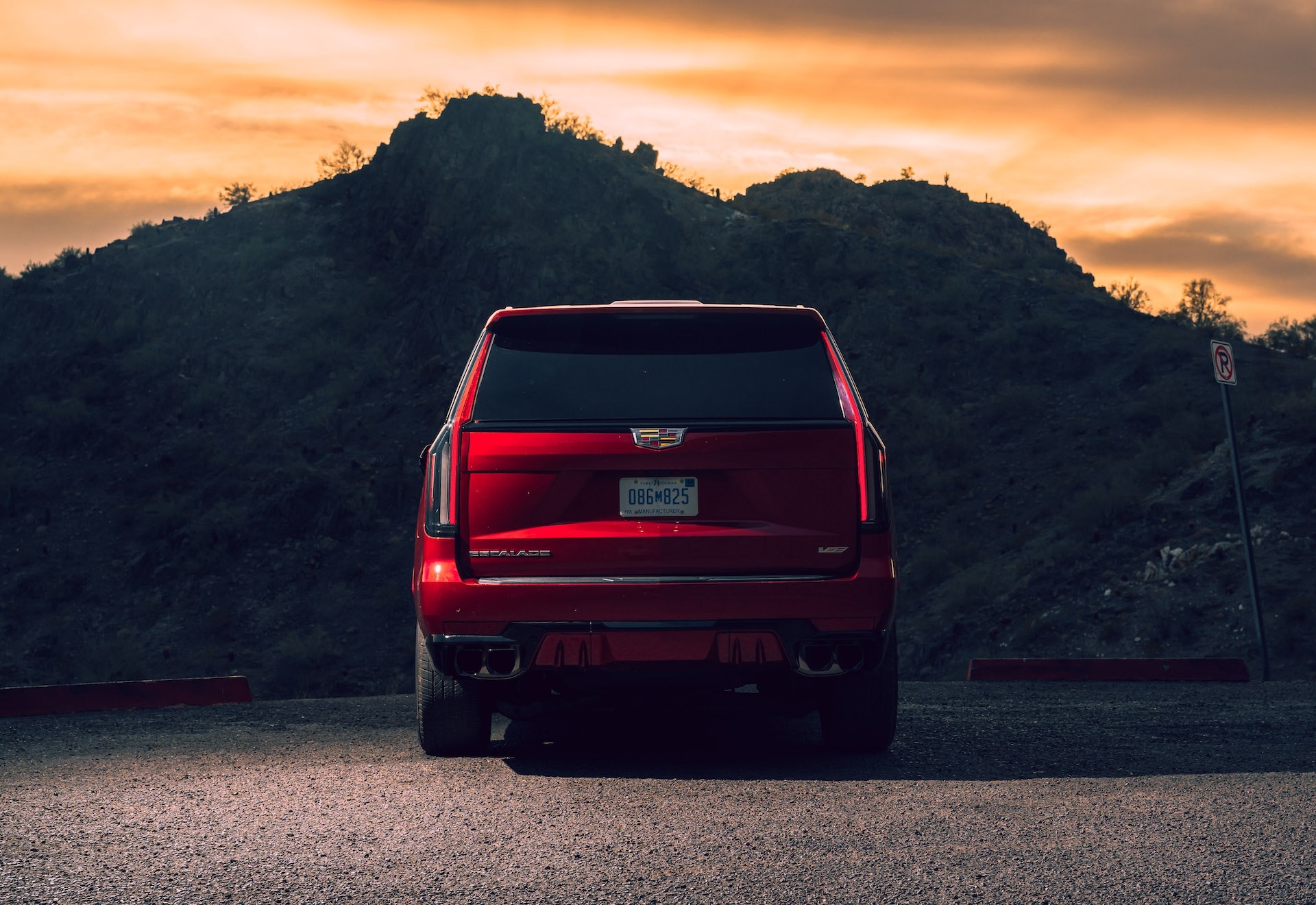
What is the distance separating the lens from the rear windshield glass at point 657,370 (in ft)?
→ 19.9

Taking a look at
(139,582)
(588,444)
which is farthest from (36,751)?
(139,582)

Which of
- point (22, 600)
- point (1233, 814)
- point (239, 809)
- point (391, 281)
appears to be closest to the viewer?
point (1233, 814)

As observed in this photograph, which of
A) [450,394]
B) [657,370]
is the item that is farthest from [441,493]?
[450,394]

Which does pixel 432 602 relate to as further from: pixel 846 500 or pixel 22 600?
pixel 22 600

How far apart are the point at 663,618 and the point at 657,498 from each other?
55 centimetres

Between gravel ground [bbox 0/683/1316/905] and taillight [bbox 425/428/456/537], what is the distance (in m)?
1.18

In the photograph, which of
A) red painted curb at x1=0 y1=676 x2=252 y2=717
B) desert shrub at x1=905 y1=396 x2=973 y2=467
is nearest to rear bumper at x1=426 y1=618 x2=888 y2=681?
red painted curb at x1=0 y1=676 x2=252 y2=717

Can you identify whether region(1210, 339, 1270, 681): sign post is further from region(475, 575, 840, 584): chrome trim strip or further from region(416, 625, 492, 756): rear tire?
region(416, 625, 492, 756): rear tire

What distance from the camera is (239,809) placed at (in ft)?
17.6

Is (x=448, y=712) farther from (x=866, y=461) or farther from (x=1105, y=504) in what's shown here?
(x=1105, y=504)

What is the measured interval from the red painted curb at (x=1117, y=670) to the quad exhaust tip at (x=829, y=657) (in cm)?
655

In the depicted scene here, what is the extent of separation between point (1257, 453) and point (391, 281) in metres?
27.4

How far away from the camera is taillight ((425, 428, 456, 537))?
19.6ft

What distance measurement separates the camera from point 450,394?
1359 inches
